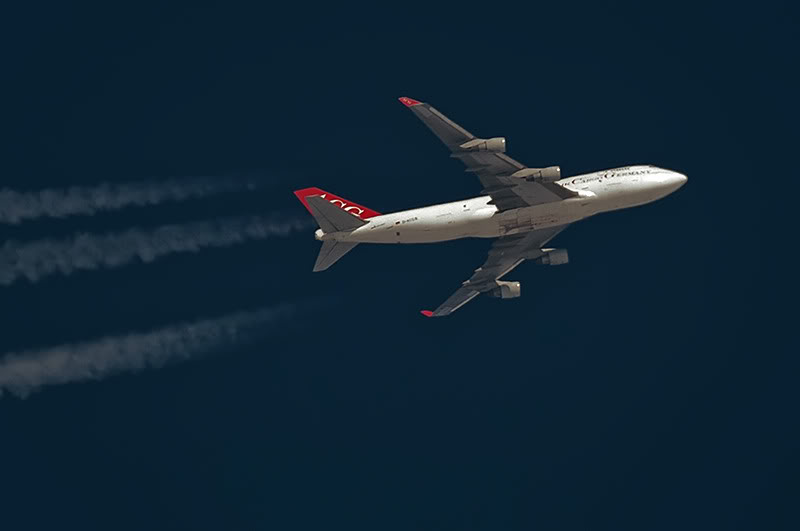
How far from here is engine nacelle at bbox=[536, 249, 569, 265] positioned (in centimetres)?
8912

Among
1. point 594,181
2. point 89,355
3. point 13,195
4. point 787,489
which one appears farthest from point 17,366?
point 787,489

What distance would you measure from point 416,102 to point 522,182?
8.81 m

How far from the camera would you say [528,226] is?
84875mm

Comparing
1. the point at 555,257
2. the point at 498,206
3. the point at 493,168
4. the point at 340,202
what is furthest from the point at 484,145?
the point at 555,257

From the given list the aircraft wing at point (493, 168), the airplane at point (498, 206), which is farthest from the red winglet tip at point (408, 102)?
the airplane at point (498, 206)

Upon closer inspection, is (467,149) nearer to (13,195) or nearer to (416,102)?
(416,102)

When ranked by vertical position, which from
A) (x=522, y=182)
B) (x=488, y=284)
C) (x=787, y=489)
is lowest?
(x=787, y=489)

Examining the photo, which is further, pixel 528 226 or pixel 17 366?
pixel 528 226

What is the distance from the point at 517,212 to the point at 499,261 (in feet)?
23.4

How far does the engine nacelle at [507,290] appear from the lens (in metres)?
90.4

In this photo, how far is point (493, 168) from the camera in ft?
271

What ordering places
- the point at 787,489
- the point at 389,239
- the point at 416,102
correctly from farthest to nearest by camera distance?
1. the point at 787,489
2. the point at 389,239
3. the point at 416,102

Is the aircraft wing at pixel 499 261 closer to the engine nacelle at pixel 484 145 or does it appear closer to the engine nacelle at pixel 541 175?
the engine nacelle at pixel 541 175

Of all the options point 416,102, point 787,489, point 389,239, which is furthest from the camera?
point 787,489
